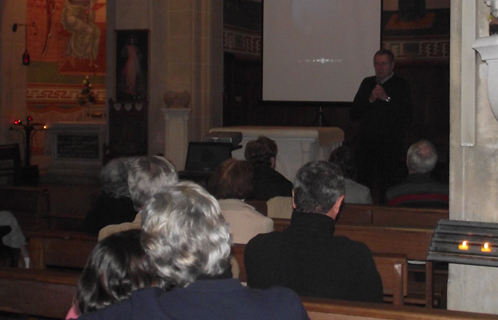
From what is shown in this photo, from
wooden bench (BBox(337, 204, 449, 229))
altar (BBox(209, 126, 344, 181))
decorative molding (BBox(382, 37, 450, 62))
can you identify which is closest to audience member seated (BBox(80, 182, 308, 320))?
wooden bench (BBox(337, 204, 449, 229))

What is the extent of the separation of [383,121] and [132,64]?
16.3 feet

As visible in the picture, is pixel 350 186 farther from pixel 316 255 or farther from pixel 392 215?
pixel 316 255

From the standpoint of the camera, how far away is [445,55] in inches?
477

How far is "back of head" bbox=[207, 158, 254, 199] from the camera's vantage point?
140 inches

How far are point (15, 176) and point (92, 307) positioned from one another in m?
9.40

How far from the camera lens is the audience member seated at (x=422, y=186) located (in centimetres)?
428

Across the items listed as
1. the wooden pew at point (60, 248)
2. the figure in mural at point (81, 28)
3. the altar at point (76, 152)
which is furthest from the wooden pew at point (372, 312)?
the figure in mural at point (81, 28)

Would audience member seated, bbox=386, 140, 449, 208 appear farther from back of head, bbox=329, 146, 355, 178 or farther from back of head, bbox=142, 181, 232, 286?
back of head, bbox=142, 181, 232, 286

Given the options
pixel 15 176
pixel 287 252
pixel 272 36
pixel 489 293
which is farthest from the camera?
pixel 15 176

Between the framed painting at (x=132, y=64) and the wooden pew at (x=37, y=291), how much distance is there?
7755 millimetres

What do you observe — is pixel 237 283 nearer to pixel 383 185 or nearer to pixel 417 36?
pixel 383 185

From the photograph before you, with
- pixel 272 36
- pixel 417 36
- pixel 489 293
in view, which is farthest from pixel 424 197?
pixel 417 36

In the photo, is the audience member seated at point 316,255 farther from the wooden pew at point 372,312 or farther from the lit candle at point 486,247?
the lit candle at point 486,247

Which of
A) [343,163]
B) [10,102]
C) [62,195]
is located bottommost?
[62,195]
